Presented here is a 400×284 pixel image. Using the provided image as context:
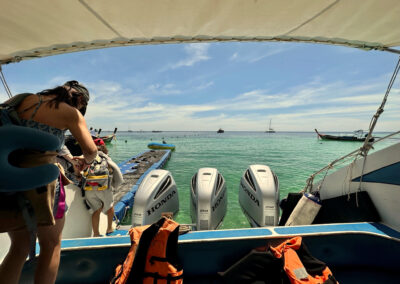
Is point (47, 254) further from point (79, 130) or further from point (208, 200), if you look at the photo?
point (208, 200)

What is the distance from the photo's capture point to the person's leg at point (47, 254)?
0.98m

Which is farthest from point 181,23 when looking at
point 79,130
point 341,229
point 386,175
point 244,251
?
point 386,175

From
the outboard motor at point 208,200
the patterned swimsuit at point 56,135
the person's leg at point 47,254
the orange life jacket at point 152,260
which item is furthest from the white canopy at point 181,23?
the outboard motor at point 208,200

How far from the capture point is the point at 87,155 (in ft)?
3.39

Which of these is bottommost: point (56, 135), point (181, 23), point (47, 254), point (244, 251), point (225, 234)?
point (244, 251)

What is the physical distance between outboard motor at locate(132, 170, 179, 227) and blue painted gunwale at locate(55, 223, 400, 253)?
2.72 feet

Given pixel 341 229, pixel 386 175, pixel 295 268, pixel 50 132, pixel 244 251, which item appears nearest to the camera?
pixel 50 132

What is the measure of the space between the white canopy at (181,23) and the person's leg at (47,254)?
154 centimetres

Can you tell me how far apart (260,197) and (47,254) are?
2465 mm

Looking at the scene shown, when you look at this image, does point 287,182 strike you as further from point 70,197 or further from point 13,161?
point 13,161

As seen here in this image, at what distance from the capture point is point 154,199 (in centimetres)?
246

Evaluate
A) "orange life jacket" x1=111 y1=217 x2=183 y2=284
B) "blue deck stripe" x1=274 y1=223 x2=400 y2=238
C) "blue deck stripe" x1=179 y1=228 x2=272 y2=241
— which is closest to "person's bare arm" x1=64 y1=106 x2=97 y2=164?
"orange life jacket" x1=111 y1=217 x2=183 y2=284

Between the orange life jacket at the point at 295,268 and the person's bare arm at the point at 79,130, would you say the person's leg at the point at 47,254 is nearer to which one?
the person's bare arm at the point at 79,130

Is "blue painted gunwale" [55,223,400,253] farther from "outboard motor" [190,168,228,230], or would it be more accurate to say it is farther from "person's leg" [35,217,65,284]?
"outboard motor" [190,168,228,230]
